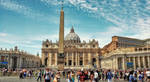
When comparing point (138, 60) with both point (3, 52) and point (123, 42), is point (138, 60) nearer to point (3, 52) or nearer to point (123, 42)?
point (123, 42)

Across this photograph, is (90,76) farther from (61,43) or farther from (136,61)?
(136,61)

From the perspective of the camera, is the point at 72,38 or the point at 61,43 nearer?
the point at 61,43

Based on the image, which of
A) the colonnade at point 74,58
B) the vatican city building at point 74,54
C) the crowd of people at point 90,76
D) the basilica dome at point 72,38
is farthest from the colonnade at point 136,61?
the basilica dome at point 72,38

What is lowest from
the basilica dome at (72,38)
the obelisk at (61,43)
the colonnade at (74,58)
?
the colonnade at (74,58)

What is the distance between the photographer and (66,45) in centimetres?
9600

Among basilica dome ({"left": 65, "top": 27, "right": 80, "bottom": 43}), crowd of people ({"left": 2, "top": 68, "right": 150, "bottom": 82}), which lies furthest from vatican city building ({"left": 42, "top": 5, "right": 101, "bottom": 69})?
crowd of people ({"left": 2, "top": 68, "right": 150, "bottom": 82})

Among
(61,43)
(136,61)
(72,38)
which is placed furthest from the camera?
(72,38)

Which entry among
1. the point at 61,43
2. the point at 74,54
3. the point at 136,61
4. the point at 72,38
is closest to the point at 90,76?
the point at 61,43

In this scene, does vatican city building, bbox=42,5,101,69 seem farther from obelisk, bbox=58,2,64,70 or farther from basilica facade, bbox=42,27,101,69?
obelisk, bbox=58,2,64,70

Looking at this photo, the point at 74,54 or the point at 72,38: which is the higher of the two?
the point at 72,38

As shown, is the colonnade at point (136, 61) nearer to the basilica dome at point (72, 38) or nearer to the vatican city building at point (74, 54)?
the vatican city building at point (74, 54)

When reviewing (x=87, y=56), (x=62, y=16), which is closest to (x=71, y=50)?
(x=87, y=56)

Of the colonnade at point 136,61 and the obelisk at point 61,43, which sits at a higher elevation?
the obelisk at point 61,43

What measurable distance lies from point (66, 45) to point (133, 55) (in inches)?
1890
